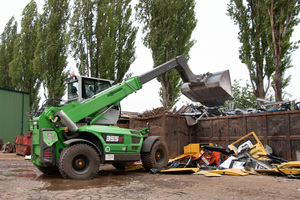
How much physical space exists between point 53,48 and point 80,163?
17.6m

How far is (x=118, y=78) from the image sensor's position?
21.4m

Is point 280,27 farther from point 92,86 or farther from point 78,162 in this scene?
point 78,162

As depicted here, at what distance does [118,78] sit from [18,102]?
8.74m

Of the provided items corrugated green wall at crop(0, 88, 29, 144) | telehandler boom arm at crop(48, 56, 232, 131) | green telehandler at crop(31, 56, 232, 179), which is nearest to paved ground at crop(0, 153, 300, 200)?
green telehandler at crop(31, 56, 232, 179)

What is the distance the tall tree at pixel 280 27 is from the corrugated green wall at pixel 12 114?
18.6 meters

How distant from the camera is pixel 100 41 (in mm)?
21141

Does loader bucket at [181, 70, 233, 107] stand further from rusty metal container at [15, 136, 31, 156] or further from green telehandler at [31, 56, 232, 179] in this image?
rusty metal container at [15, 136, 31, 156]

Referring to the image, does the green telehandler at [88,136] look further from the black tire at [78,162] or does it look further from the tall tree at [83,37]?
the tall tree at [83,37]

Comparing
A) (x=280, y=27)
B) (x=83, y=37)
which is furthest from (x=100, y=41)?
(x=280, y=27)

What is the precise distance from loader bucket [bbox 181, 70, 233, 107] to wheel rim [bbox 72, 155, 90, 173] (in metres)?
5.25

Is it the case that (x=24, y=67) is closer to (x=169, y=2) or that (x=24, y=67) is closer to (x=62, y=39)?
(x=62, y=39)

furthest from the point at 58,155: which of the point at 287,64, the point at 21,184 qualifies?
the point at 287,64

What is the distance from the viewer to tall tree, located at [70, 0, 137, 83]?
2066cm

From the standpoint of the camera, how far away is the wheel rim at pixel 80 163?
7.17 metres
